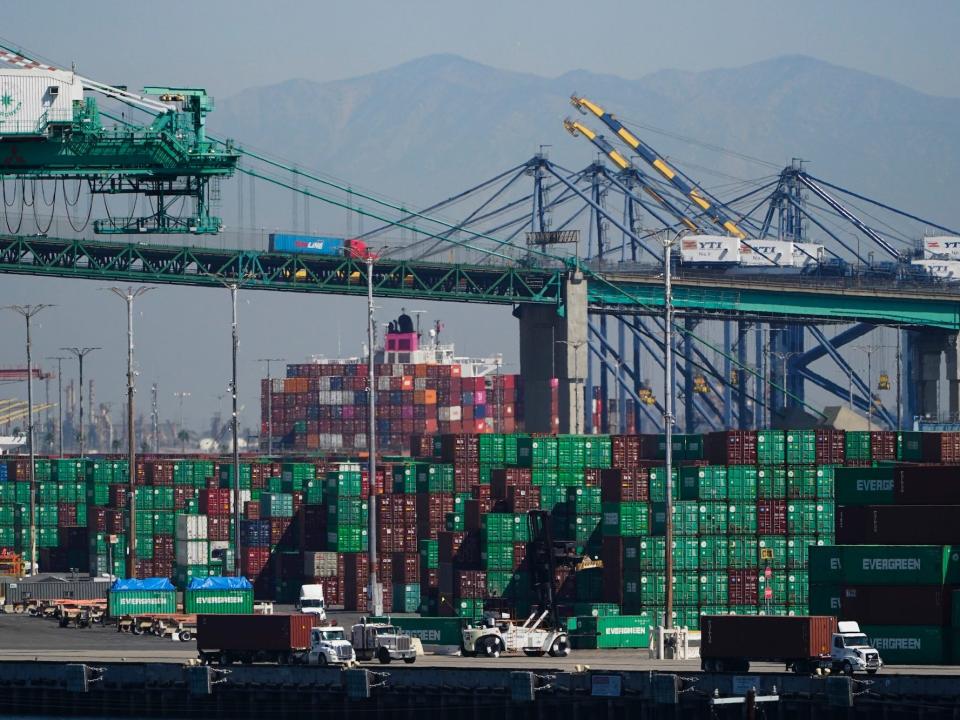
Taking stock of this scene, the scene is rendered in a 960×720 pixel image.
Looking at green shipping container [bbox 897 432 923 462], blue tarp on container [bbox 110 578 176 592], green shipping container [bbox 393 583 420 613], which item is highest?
green shipping container [bbox 897 432 923 462]

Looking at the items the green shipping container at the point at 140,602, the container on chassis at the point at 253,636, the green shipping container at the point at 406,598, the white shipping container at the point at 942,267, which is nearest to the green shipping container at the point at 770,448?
the container on chassis at the point at 253,636

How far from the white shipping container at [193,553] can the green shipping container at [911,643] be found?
155 feet

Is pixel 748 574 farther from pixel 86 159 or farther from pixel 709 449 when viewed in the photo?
pixel 86 159

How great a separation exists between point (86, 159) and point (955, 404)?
127170mm

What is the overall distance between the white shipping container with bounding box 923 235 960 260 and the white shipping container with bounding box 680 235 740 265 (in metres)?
25.4

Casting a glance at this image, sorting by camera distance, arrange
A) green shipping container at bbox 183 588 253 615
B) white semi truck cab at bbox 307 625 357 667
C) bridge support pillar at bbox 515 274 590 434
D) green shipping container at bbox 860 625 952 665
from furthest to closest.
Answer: bridge support pillar at bbox 515 274 590 434, green shipping container at bbox 183 588 253 615, white semi truck cab at bbox 307 625 357 667, green shipping container at bbox 860 625 952 665

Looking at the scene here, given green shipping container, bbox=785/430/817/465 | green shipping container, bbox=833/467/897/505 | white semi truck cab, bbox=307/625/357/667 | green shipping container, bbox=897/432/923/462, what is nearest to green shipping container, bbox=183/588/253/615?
white semi truck cab, bbox=307/625/357/667

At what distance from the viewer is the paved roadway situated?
53875 millimetres

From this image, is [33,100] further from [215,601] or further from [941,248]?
[941,248]

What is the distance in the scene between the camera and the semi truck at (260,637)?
184ft

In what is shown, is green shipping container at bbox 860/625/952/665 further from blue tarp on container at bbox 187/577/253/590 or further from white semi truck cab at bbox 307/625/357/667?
blue tarp on container at bbox 187/577/253/590

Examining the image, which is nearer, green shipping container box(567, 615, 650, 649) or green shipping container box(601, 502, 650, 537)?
green shipping container box(567, 615, 650, 649)

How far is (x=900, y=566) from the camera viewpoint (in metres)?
54.5

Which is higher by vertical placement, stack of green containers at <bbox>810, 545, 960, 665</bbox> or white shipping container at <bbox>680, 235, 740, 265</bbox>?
white shipping container at <bbox>680, 235, 740, 265</bbox>
